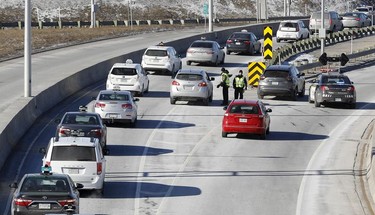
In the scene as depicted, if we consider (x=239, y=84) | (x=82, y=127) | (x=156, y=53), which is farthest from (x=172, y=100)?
(x=82, y=127)

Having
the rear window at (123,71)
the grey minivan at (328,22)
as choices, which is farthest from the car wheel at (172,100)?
the grey minivan at (328,22)

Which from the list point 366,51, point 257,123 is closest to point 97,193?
point 257,123

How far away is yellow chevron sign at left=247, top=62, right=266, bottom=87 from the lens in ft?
183

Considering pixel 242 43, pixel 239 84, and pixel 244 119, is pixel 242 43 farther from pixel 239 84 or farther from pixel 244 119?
pixel 244 119

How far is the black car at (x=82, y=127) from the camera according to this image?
35062 mm

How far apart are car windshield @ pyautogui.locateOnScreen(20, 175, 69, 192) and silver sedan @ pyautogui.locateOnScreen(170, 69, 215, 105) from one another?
77.2 feet

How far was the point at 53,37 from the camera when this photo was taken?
85812 millimetres

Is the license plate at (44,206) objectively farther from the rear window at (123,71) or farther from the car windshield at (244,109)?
the rear window at (123,71)

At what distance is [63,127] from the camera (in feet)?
116

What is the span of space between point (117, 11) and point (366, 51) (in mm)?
60961

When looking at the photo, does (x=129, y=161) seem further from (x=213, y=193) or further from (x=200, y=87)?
(x=200, y=87)

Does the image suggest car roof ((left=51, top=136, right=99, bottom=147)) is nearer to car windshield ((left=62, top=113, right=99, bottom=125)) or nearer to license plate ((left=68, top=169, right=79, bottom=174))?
license plate ((left=68, top=169, right=79, bottom=174))

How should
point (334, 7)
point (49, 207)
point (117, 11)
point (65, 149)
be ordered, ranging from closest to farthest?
point (49, 207) → point (65, 149) → point (117, 11) → point (334, 7)

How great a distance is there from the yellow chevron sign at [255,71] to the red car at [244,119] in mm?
15855
